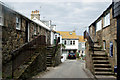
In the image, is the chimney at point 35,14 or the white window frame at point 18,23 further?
the chimney at point 35,14

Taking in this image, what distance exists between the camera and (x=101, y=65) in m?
10.5

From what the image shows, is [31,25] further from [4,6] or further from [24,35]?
[4,6]

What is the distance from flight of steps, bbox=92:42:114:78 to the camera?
32.0 ft

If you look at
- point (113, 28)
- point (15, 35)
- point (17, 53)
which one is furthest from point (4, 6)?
point (113, 28)

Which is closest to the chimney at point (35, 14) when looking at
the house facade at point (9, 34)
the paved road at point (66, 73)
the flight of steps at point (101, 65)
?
the house facade at point (9, 34)

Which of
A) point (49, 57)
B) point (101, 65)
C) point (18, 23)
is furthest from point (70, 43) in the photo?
point (101, 65)

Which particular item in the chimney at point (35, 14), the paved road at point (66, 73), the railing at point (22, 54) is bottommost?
the paved road at point (66, 73)

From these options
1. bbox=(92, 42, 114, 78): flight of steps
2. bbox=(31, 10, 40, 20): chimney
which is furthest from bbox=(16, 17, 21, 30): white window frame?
bbox=(31, 10, 40, 20): chimney

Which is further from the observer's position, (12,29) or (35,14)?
(35,14)

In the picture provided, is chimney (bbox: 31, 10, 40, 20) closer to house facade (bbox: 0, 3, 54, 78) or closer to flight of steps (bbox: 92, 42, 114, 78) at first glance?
house facade (bbox: 0, 3, 54, 78)

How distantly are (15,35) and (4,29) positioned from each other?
6.00ft

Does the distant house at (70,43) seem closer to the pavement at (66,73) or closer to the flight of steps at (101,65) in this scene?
the pavement at (66,73)

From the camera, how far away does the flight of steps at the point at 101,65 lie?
9.77 m

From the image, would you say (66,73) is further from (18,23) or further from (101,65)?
(18,23)
